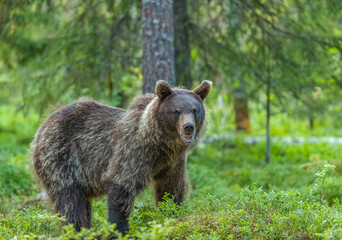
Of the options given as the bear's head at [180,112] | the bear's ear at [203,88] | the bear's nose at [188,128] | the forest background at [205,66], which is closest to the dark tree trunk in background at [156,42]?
the forest background at [205,66]

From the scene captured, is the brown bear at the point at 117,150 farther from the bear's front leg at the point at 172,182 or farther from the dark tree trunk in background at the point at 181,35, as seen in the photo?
the dark tree trunk in background at the point at 181,35

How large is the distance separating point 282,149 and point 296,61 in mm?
2965

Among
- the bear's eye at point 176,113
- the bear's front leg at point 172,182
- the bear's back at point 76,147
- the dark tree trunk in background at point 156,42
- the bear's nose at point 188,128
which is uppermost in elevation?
the dark tree trunk in background at point 156,42

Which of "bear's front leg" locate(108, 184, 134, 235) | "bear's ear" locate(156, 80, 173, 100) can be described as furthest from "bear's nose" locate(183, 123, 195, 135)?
"bear's front leg" locate(108, 184, 134, 235)

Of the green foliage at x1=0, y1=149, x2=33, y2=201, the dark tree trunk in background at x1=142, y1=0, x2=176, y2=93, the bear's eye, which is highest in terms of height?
the dark tree trunk in background at x1=142, y1=0, x2=176, y2=93

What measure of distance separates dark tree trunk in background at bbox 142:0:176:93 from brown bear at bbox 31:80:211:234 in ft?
5.23

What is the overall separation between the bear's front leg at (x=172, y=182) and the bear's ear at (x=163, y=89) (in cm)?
97

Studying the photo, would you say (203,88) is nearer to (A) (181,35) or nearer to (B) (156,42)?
(B) (156,42)

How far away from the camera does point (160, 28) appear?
7.68 metres

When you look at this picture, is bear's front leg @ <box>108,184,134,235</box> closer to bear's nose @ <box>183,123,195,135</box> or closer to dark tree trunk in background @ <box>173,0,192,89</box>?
bear's nose @ <box>183,123,195,135</box>

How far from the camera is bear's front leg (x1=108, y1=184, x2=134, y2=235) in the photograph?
5.39 meters

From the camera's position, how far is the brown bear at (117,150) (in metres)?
5.41

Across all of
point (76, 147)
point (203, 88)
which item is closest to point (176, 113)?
point (203, 88)

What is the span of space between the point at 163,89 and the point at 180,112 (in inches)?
16.2
